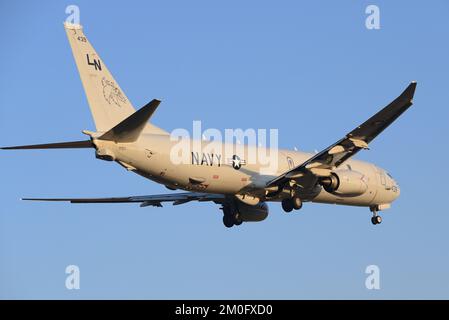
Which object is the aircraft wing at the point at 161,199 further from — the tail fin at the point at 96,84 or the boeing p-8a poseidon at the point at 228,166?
the tail fin at the point at 96,84

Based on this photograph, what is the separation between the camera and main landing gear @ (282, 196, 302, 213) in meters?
46.8

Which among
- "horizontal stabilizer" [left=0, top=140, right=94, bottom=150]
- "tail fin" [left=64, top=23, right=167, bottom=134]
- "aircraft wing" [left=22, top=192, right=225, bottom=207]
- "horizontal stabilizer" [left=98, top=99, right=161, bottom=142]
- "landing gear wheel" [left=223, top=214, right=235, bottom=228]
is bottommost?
"landing gear wheel" [left=223, top=214, right=235, bottom=228]

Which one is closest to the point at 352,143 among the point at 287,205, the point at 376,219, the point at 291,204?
the point at 291,204

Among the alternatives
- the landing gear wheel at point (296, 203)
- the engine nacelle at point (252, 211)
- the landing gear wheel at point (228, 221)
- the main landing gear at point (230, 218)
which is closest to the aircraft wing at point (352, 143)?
the landing gear wheel at point (296, 203)

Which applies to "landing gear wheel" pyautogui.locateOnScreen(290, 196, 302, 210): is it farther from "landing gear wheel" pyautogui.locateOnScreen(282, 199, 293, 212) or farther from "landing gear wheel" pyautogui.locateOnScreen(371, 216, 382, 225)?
"landing gear wheel" pyautogui.locateOnScreen(371, 216, 382, 225)

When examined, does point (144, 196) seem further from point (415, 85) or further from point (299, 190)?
point (415, 85)

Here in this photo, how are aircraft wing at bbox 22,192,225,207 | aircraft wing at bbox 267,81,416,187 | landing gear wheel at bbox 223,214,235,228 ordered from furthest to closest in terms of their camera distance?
landing gear wheel at bbox 223,214,235,228 < aircraft wing at bbox 22,192,225,207 < aircraft wing at bbox 267,81,416,187

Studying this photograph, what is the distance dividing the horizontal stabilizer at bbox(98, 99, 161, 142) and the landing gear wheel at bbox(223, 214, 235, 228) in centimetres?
1164

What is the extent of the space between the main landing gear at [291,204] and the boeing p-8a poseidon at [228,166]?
52 mm

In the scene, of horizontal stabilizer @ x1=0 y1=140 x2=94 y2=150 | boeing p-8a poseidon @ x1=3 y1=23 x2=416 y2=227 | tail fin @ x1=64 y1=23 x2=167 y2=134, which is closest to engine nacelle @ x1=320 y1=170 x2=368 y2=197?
boeing p-8a poseidon @ x1=3 y1=23 x2=416 y2=227

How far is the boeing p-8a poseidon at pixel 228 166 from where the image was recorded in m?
40.1

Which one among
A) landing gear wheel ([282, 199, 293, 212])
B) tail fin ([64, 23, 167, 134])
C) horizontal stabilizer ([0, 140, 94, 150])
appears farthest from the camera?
landing gear wheel ([282, 199, 293, 212])
